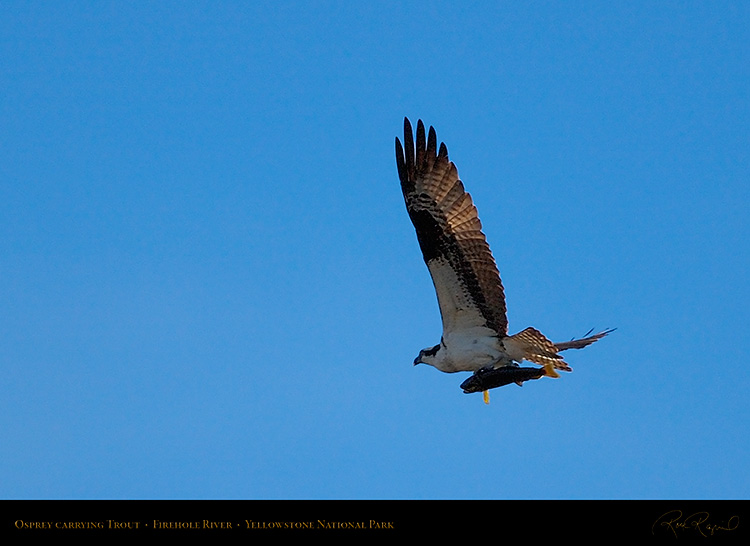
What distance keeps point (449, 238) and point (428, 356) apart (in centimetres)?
163

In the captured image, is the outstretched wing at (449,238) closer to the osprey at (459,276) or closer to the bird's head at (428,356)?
the osprey at (459,276)
